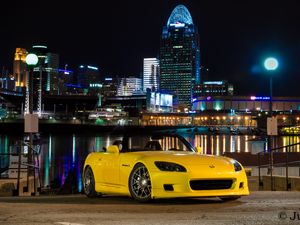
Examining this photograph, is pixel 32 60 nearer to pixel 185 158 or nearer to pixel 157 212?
pixel 185 158

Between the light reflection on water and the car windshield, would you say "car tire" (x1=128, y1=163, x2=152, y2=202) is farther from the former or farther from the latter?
the light reflection on water

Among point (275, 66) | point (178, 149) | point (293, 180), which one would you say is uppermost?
point (275, 66)

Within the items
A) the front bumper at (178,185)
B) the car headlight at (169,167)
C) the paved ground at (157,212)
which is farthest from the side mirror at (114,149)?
the front bumper at (178,185)

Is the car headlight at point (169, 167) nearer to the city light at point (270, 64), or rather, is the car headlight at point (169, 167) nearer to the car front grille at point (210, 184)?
the car front grille at point (210, 184)

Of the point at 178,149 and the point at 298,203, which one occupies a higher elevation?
the point at 178,149

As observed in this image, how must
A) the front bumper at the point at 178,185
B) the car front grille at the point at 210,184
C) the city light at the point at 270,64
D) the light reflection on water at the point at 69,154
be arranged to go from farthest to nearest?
the light reflection on water at the point at 69,154, the city light at the point at 270,64, the car front grille at the point at 210,184, the front bumper at the point at 178,185

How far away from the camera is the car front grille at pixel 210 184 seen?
9104 millimetres

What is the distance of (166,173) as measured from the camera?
912cm

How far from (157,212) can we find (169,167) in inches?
43.3

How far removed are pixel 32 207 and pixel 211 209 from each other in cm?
324

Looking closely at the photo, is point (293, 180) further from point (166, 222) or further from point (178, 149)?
point (166, 222)

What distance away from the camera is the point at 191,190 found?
29.6ft

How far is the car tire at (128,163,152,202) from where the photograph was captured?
30.7ft

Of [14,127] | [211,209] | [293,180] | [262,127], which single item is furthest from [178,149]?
[14,127]
